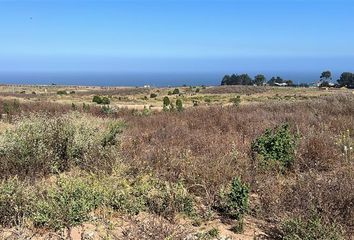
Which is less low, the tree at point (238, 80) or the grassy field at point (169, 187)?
the tree at point (238, 80)

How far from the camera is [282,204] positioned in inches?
222

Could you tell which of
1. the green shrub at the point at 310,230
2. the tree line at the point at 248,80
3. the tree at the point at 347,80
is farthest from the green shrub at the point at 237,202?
the tree line at the point at 248,80

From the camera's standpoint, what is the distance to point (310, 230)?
4574mm

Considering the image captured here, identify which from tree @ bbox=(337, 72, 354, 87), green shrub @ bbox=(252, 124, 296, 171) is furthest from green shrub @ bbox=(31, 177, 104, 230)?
tree @ bbox=(337, 72, 354, 87)

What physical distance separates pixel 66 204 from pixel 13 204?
2.08 feet

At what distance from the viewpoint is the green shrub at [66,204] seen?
5.06 metres

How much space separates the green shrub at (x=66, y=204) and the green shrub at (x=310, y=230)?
2.32m

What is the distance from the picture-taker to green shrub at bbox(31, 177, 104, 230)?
16.6 feet

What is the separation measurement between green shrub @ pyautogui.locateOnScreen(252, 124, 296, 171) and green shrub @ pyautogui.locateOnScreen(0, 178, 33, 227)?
12.7 ft

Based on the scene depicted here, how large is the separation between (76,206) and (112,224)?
19.6 inches

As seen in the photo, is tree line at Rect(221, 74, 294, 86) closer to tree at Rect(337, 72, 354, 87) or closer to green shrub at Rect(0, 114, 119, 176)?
tree at Rect(337, 72, 354, 87)

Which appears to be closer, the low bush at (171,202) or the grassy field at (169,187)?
the grassy field at (169,187)

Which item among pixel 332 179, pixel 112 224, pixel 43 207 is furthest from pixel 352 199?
pixel 43 207

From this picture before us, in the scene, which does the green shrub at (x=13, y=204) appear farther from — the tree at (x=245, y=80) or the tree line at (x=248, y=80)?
the tree at (x=245, y=80)
